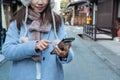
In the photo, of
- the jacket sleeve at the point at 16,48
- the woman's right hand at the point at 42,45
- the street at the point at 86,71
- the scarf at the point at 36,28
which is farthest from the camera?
the street at the point at 86,71

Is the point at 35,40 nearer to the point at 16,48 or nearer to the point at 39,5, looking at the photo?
the point at 16,48

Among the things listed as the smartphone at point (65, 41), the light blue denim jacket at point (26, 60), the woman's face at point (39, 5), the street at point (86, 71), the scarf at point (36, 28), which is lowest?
the street at point (86, 71)

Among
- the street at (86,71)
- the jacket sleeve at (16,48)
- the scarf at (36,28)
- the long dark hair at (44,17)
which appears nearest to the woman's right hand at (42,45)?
the jacket sleeve at (16,48)

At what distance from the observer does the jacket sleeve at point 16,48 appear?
2.46 m

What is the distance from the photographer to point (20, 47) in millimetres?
2502

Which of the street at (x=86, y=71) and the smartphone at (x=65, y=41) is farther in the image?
the street at (x=86, y=71)

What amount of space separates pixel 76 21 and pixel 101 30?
1170 inches

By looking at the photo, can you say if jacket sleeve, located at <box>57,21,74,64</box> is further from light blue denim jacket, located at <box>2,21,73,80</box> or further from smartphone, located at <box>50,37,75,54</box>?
smartphone, located at <box>50,37,75,54</box>

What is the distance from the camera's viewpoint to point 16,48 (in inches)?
98.7

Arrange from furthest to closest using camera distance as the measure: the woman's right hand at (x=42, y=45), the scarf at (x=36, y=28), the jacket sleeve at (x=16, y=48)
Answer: the scarf at (x=36, y=28), the jacket sleeve at (x=16, y=48), the woman's right hand at (x=42, y=45)

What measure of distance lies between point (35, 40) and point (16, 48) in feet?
0.51

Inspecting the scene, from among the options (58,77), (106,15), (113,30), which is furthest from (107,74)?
(106,15)

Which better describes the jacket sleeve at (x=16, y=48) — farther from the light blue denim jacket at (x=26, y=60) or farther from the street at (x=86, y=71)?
the street at (x=86, y=71)

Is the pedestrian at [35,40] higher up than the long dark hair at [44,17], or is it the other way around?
the long dark hair at [44,17]
